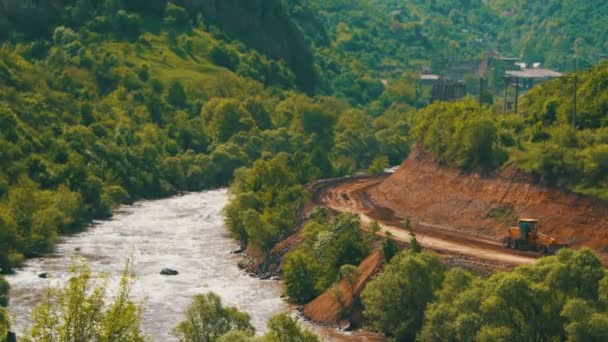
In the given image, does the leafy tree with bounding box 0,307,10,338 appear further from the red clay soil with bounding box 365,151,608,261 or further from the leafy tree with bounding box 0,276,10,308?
the red clay soil with bounding box 365,151,608,261

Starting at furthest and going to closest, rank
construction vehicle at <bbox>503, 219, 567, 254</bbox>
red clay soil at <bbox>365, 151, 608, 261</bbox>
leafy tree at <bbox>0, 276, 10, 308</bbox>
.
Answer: red clay soil at <bbox>365, 151, 608, 261</bbox> < construction vehicle at <bbox>503, 219, 567, 254</bbox> < leafy tree at <bbox>0, 276, 10, 308</bbox>

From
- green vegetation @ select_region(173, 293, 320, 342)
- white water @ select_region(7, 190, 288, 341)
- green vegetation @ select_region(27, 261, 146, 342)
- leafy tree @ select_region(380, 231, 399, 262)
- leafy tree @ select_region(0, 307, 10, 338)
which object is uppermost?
green vegetation @ select_region(27, 261, 146, 342)

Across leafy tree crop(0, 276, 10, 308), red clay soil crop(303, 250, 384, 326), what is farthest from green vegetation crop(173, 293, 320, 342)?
leafy tree crop(0, 276, 10, 308)

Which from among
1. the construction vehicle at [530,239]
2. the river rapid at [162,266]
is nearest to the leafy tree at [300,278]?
the river rapid at [162,266]

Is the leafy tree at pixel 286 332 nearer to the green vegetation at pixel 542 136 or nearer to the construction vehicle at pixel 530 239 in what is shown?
the construction vehicle at pixel 530 239

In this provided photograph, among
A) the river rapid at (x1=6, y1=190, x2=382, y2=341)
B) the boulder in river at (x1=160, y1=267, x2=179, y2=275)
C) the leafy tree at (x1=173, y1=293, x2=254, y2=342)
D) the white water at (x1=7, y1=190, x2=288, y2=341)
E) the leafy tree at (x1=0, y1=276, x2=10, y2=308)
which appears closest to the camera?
the leafy tree at (x1=173, y1=293, x2=254, y2=342)

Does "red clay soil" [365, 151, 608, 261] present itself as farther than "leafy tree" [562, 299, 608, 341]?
Yes

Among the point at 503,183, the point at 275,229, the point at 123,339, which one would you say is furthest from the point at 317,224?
the point at 123,339
